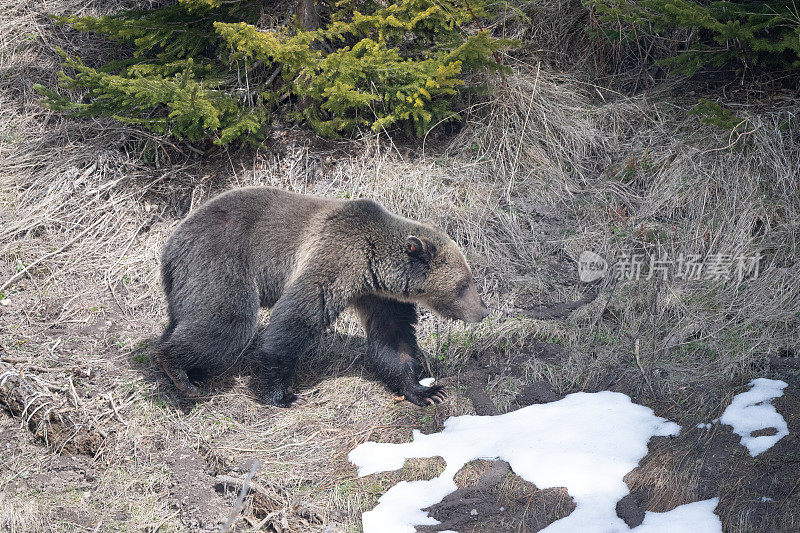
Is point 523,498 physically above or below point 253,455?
above

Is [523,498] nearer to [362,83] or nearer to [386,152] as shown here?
[386,152]

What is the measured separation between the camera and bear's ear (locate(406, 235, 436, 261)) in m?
5.21

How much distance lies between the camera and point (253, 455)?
4770mm

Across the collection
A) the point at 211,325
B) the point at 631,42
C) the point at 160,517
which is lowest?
the point at 160,517

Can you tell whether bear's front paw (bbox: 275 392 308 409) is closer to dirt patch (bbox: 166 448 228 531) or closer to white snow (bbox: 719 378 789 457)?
dirt patch (bbox: 166 448 228 531)

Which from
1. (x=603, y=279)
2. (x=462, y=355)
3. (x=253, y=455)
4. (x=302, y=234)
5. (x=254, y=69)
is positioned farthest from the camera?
(x=254, y=69)

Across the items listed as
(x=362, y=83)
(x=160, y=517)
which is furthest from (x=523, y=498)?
(x=362, y=83)

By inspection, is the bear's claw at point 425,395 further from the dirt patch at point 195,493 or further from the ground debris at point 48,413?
the ground debris at point 48,413

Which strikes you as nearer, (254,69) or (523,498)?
(523,498)

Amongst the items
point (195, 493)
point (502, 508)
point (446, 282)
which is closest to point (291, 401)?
point (195, 493)

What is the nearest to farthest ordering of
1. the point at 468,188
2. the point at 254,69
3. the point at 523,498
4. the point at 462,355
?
the point at 523,498
the point at 462,355
the point at 468,188
the point at 254,69

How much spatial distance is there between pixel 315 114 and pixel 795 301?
5.05 meters

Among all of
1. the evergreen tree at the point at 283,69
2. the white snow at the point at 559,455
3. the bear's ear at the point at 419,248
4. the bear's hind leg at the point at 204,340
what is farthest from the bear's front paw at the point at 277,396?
the evergreen tree at the point at 283,69

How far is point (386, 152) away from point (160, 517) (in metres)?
4.52
